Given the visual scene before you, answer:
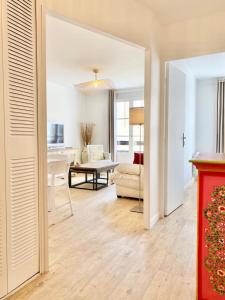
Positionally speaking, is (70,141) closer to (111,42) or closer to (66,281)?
(111,42)

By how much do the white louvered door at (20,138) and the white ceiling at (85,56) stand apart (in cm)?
120

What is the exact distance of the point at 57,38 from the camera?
12.2 feet

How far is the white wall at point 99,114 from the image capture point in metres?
8.10

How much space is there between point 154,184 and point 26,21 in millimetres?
2407

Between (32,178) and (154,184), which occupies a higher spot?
(32,178)

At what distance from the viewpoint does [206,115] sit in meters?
6.32

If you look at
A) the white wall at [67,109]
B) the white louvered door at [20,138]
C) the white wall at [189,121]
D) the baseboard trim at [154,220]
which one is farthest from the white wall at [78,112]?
the white louvered door at [20,138]

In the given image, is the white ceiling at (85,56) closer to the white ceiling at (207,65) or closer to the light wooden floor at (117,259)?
the white ceiling at (207,65)

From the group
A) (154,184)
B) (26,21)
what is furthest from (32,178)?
(154,184)

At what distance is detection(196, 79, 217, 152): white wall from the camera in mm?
6203

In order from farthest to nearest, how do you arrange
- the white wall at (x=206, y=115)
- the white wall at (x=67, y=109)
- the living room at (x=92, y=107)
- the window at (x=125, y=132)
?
the window at (x=125, y=132), the white wall at (x=67, y=109), the white wall at (x=206, y=115), the living room at (x=92, y=107)

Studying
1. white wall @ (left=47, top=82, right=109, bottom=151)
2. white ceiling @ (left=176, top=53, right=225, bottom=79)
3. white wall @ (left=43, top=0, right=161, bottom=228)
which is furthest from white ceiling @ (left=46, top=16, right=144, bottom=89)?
white ceiling @ (left=176, top=53, right=225, bottom=79)

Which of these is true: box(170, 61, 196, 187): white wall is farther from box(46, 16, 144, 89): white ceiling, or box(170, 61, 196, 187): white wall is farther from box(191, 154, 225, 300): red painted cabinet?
box(191, 154, 225, 300): red painted cabinet

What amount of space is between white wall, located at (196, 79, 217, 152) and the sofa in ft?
9.11
